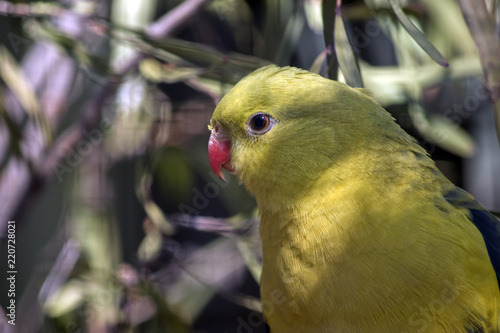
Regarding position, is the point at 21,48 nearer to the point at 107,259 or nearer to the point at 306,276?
the point at 107,259

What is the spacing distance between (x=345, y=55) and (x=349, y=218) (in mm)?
539

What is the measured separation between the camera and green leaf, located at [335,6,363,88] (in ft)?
4.92

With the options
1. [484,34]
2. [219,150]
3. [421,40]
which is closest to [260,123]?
[219,150]

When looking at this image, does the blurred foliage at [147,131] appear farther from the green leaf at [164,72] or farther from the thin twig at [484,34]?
the thin twig at [484,34]

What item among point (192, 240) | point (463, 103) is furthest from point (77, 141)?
point (463, 103)

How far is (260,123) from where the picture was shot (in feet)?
4.67

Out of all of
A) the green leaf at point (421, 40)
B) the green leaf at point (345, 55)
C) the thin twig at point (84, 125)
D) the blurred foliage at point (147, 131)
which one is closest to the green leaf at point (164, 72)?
the blurred foliage at point (147, 131)

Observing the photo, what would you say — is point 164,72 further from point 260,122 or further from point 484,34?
point 484,34

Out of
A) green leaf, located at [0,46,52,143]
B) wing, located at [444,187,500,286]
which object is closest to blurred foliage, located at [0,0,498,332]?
green leaf, located at [0,46,52,143]

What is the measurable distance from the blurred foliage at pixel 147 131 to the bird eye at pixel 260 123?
51cm

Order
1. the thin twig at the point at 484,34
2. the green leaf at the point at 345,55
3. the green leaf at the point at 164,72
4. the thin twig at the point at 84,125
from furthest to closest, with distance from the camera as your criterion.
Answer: the thin twig at the point at 84,125 → the green leaf at the point at 164,72 → the green leaf at the point at 345,55 → the thin twig at the point at 484,34

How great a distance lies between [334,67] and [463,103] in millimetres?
1206

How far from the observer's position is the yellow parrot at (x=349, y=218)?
3.97ft

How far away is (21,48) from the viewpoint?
254cm
